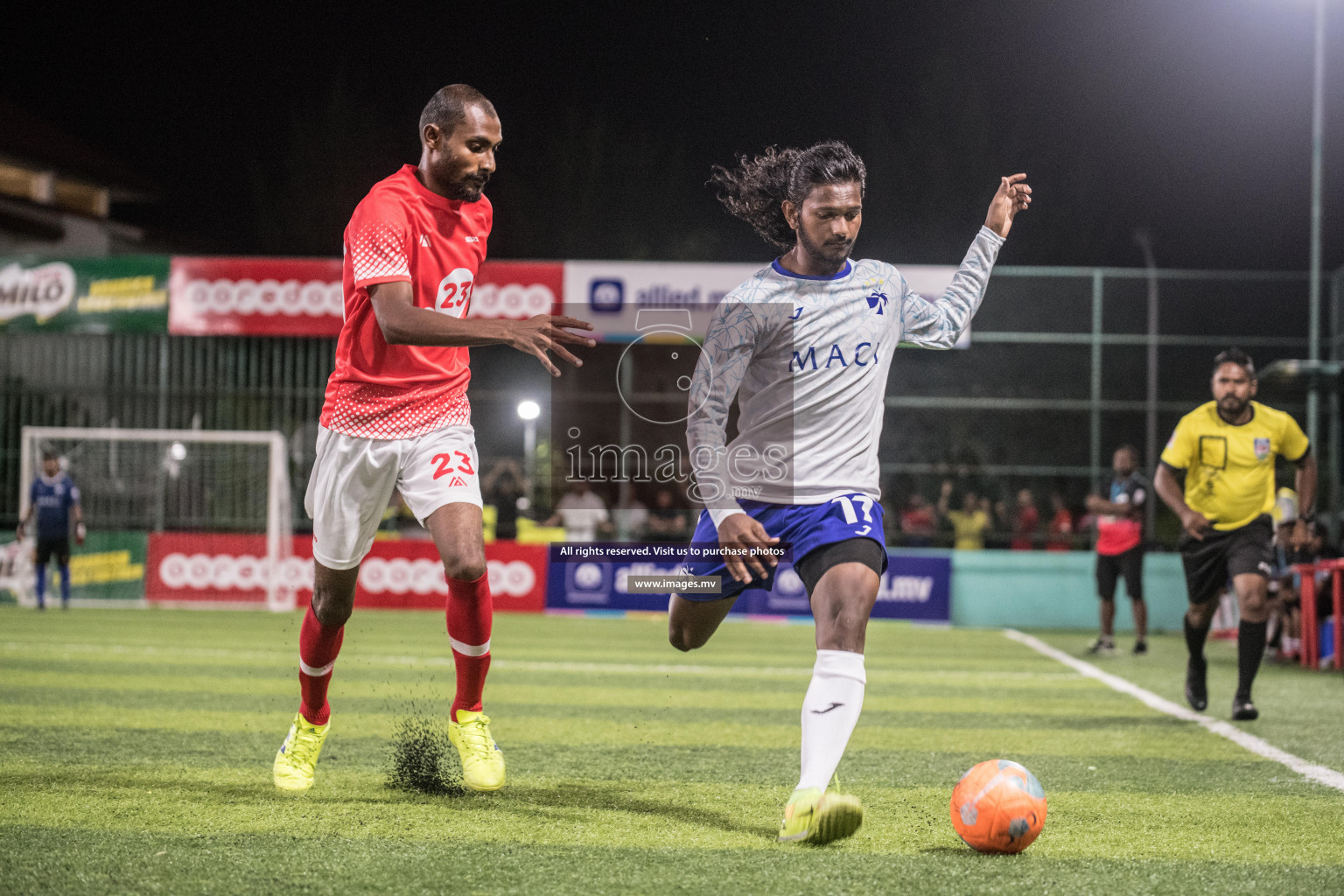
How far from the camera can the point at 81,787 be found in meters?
4.83

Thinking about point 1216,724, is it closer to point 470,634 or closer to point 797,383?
point 797,383

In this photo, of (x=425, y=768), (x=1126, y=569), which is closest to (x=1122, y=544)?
(x=1126, y=569)

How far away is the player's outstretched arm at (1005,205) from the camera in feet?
15.2

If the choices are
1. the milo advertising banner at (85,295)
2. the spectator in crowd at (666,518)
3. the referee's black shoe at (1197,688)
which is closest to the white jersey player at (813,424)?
the referee's black shoe at (1197,688)

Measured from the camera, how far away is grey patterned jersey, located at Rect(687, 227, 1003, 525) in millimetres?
4191

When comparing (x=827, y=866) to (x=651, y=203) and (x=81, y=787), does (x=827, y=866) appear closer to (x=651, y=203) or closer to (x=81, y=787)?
(x=81, y=787)

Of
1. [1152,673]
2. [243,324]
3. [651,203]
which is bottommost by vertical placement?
[1152,673]

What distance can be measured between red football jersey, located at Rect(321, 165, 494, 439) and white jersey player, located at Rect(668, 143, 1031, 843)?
3.28 feet

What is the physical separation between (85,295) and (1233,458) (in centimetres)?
1664

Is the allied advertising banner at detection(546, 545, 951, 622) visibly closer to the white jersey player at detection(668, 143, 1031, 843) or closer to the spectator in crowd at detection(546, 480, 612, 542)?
the spectator in crowd at detection(546, 480, 612, 542)

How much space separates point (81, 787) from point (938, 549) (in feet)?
46.5

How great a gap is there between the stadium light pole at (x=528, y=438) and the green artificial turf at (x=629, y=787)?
26.1ft

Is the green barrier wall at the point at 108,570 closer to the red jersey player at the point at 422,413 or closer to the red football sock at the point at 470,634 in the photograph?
the red jersey player at the point at 422,413

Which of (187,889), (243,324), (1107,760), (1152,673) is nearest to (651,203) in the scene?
(243,324)
